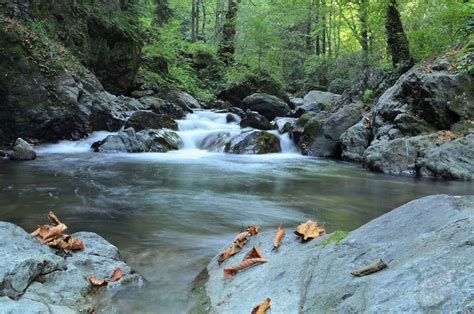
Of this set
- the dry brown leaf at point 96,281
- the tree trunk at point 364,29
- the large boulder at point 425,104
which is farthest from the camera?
the tree trunk at point 364,29

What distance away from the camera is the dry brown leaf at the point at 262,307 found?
2.21 metres

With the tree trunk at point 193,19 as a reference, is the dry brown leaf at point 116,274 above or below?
below

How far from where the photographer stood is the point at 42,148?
470 inches

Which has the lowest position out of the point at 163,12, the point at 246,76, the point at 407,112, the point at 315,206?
the point at 315,206

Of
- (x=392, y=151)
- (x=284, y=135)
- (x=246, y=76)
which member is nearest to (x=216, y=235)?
(x=392, y=151)

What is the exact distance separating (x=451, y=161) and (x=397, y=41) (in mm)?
7630

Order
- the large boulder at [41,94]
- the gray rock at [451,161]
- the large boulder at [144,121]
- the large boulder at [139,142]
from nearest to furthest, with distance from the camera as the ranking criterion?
the gray rock at [451,161] < the large boulder at [41,94] < the large boulder at [139,142] < the large boulder at [144,121]

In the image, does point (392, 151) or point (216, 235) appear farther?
point (392, 151)

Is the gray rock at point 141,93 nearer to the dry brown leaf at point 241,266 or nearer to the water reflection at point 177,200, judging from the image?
the water reflection at point 177,200

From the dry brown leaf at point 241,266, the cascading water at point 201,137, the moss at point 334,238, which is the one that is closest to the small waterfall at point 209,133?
the cascading water at point 201,137

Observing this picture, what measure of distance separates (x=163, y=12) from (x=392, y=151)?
20257 millimetres

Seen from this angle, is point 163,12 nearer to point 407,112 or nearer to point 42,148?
point 42,148

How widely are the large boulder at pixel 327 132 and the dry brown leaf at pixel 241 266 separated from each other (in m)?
10.7

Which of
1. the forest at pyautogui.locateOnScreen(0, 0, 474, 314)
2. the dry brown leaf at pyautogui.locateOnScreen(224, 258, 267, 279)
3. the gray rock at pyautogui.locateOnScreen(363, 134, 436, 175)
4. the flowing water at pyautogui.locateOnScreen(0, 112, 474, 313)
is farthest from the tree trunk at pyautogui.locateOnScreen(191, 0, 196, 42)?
the dry brown leaf at pyautogui.locateOnScreen(224, 258, 267, 279)
